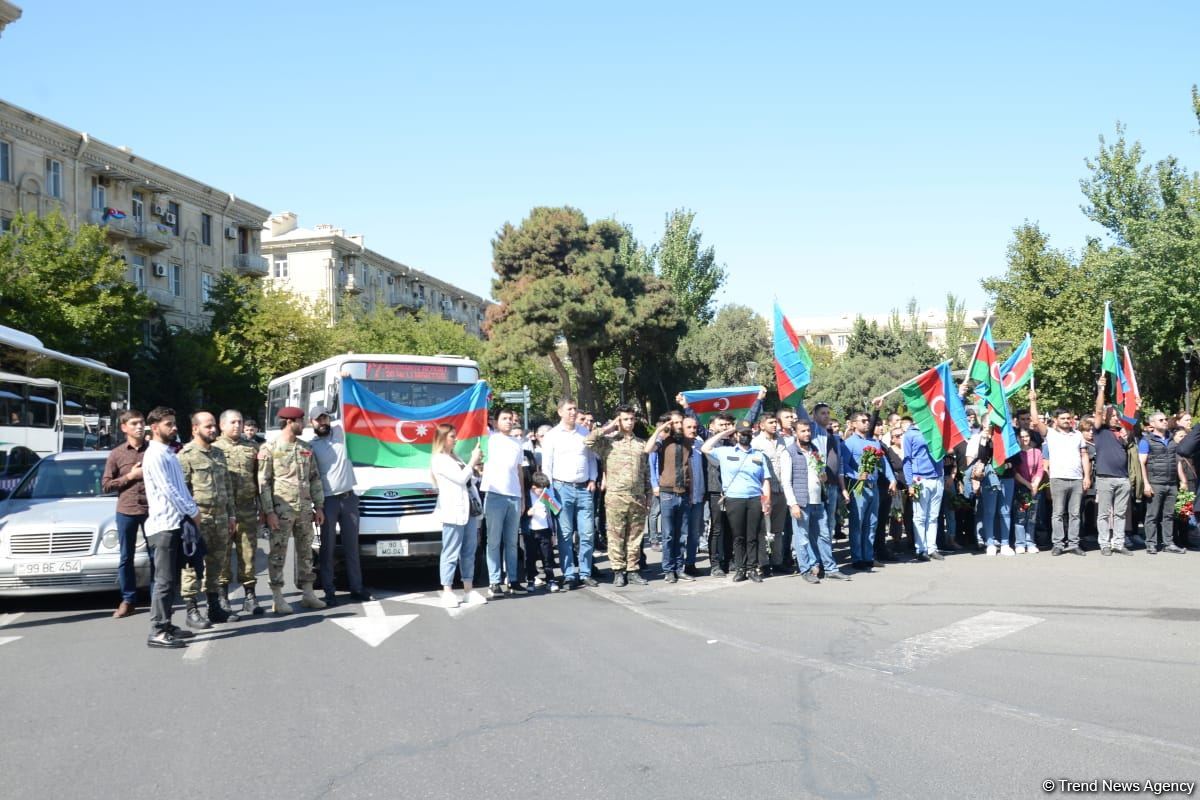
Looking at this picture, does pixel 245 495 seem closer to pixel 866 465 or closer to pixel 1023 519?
pixel 866 465

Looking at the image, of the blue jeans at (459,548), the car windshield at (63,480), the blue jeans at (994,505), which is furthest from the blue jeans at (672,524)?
the car windshield at (63,480)

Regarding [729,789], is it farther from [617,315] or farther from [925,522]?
[617,315]

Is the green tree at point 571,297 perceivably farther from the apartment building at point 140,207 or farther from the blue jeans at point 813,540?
the blue jeans at point 813,540

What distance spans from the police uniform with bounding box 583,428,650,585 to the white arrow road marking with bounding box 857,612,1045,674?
3862 mm

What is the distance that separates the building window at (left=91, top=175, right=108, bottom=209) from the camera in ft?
158

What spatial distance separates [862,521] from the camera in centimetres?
1277

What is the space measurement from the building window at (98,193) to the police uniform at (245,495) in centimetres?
4351

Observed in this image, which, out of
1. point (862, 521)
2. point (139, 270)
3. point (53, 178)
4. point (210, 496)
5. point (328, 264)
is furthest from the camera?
point (328, 264)

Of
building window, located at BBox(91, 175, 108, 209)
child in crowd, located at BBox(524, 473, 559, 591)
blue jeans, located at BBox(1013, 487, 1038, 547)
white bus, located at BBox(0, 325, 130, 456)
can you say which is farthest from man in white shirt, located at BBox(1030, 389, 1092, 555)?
building window, located at BBox(91, 175, 108, 209)

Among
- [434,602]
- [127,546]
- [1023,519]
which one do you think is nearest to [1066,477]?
[1023,519]

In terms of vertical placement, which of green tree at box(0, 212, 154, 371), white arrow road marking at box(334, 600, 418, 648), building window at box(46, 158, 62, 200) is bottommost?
white arrow road marking at box(334, 600, 418, 648)

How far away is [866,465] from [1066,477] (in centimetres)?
302

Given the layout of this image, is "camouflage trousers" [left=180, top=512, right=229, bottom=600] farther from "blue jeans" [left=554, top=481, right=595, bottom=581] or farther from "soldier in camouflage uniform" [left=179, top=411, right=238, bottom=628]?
"blue jeans" [left=554, top=481, right=595, bottom=581]

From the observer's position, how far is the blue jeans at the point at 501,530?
35.2ft
